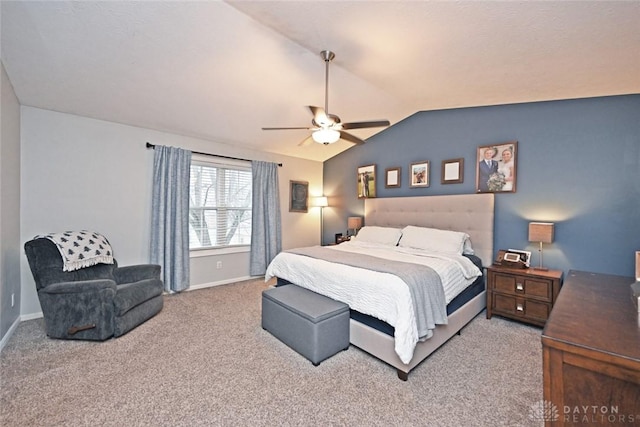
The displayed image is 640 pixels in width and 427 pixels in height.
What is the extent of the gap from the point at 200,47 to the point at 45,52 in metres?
1.32

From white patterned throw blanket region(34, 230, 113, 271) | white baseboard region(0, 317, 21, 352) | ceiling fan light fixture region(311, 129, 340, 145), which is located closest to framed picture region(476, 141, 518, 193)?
ceiling fan light fixture region(311, 129, 340, 145)

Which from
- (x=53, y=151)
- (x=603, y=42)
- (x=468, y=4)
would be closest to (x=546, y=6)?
(x=468, y=4)

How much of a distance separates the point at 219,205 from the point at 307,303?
282 centimetres

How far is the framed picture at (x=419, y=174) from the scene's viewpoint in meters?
4.25

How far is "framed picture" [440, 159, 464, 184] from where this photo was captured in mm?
3871

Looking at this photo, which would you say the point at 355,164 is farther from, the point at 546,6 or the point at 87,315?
the point at 87,315

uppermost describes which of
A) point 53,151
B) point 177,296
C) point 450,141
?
point 450,141

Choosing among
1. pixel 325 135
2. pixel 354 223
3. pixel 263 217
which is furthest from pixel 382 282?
pixel 263 217

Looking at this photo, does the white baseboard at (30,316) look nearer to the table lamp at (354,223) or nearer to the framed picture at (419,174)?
the table lamp at (354,223)

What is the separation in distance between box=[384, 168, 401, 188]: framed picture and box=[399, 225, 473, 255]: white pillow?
3.35 ft

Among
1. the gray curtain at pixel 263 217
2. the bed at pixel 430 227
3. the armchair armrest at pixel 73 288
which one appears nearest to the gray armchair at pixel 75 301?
the armchair armrest at pixel 73 288

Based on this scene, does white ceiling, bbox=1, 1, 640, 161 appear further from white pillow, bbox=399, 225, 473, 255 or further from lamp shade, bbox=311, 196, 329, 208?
lamp shade, bbox=311, 196, 329, 208

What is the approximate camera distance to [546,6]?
1717 millimetres

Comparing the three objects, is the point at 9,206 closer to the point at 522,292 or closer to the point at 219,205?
the point at 219,205
